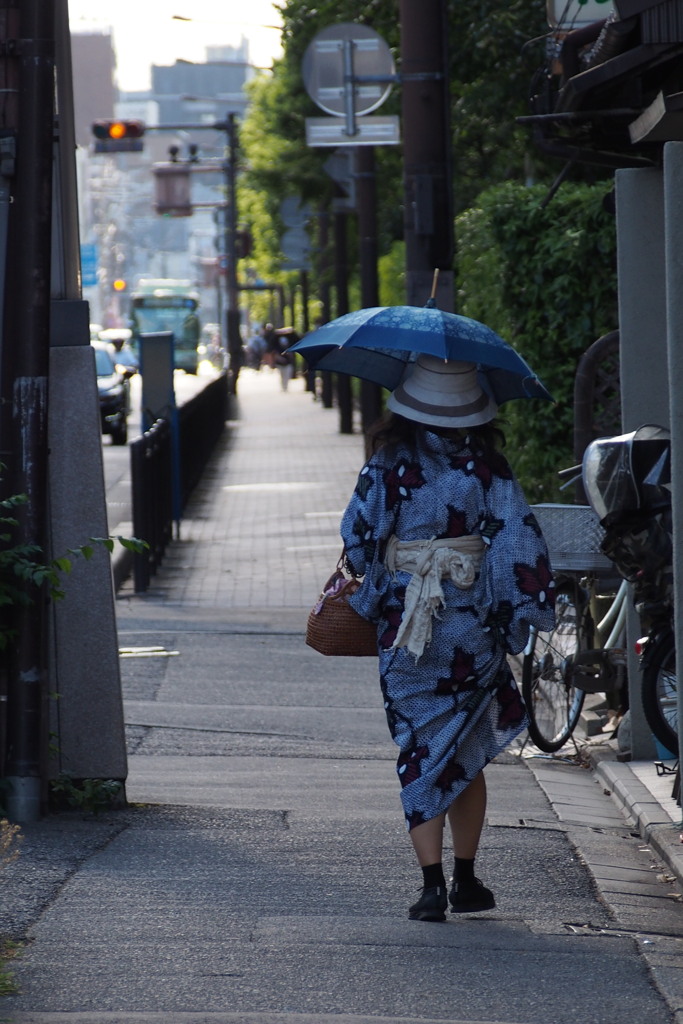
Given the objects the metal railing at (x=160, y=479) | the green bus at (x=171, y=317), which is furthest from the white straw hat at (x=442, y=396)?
the green bus at (x=171, y=317)

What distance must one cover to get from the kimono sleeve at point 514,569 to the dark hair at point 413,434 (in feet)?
0.46

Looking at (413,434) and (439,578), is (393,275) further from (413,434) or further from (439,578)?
(439,578)

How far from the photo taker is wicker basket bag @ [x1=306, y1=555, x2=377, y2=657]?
5.07m

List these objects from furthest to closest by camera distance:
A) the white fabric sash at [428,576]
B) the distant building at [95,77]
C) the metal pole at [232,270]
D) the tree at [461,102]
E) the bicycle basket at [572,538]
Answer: the distant building at [95,77]
the metal pole at [232,270]
the tree at [461,102]
the bicycle basket at [572,538]
the white fabric sash at [428,576]

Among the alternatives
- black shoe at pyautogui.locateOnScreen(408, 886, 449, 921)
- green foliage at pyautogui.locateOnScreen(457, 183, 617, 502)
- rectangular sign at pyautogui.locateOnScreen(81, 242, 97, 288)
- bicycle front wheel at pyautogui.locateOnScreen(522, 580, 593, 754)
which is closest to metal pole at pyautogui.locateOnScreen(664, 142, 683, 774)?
black shoe at pyautogui.locateOnScreen(408, 886, 449, 921)

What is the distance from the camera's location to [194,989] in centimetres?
405

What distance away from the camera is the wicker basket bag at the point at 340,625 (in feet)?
16.6

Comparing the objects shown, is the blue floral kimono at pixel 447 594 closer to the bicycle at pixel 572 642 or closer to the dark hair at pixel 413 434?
the dark hair at pixel 413 434

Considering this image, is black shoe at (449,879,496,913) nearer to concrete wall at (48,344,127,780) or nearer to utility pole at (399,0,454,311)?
concrete wall at (48,344,127,780)

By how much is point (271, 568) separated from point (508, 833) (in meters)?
8.28

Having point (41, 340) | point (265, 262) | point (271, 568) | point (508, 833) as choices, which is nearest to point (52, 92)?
point (41, 340)

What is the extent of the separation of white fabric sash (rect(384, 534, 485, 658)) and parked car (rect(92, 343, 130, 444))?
2442 centimetres

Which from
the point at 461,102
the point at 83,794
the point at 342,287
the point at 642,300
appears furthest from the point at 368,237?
the point at 83,794

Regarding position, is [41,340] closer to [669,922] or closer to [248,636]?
[669,922]
